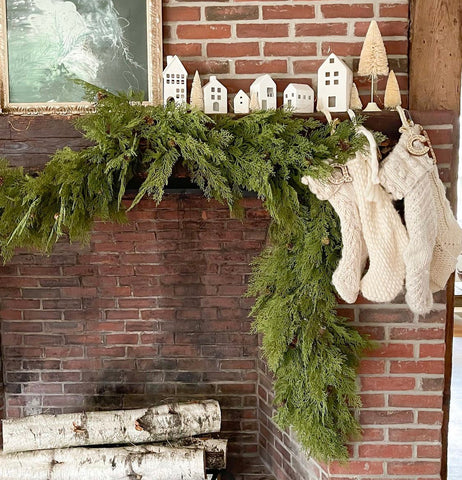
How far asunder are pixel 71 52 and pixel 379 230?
1.33 m

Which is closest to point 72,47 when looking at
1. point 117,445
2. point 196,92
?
point 196,92

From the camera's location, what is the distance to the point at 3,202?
1.82 m

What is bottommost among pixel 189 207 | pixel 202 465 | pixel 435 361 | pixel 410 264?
pixel 202 465

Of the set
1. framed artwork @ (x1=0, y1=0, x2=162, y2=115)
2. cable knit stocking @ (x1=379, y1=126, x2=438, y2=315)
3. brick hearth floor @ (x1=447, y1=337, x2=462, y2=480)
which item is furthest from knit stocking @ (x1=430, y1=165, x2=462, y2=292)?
brick hearth floor @ (x1=447, y1=337, x2=462, y2=480)

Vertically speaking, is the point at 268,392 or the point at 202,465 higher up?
the point at 268,392

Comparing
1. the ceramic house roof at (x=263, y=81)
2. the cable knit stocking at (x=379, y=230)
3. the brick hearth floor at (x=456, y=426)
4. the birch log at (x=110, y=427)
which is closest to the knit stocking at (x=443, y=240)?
the cable knit stocking at (x=379, y=230)

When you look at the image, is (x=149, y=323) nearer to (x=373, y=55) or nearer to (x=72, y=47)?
(x=72, y=47)

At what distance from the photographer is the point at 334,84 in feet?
6.43

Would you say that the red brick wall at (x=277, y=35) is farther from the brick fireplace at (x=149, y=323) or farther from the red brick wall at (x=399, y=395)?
the red brick wall at (x=399, y=395)

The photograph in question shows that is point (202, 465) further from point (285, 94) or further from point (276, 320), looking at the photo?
point (285, 94)

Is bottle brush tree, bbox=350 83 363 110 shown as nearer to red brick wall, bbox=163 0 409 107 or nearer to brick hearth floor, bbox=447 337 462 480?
red brick wall, bbox=163 0 409 107

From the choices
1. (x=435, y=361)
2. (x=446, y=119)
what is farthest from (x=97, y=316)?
(x=446, y=119)

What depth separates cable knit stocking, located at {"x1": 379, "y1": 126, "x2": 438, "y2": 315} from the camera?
180cm

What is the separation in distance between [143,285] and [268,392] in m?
0.82
